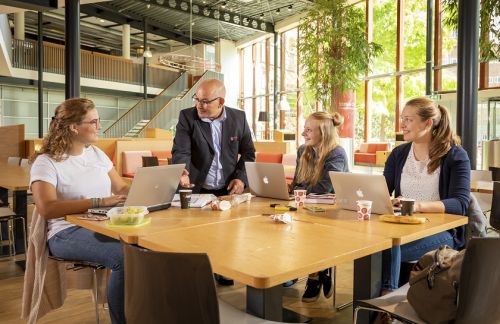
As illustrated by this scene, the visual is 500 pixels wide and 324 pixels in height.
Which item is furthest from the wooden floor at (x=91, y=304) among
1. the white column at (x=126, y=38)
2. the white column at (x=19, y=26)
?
the white column at (x=126, y=38)

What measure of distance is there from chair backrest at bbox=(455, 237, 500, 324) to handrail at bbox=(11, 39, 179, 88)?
1608 cm

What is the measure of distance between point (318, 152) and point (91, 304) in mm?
1891

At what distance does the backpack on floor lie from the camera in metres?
1.56

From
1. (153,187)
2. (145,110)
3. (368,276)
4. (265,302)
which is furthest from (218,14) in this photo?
(265,302)

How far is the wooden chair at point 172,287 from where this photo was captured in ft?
4.17

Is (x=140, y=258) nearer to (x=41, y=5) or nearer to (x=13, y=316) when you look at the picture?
(x=13, y=316)

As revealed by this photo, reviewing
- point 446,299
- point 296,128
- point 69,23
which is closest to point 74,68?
point 69,23

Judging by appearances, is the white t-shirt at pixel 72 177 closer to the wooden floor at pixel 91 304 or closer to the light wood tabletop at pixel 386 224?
the wooden floor at pixel 91 304

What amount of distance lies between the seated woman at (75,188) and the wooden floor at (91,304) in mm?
796

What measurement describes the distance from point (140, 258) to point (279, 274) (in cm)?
41

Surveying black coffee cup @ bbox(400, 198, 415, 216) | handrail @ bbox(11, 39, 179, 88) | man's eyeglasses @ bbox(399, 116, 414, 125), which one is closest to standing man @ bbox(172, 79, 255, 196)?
man's eyeglasses @ bbox(399, 116, 414, 125)

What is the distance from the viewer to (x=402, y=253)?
2.38m

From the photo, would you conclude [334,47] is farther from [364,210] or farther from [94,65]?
[94,65]

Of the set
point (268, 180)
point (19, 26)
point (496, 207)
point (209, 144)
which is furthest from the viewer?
point (19, 26)
